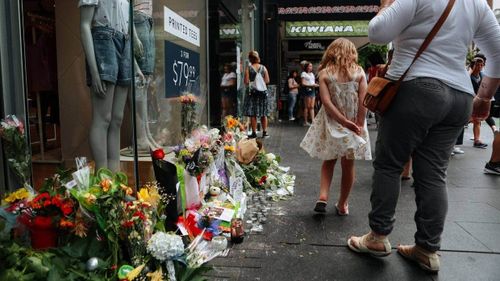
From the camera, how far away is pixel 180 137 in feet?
15.3

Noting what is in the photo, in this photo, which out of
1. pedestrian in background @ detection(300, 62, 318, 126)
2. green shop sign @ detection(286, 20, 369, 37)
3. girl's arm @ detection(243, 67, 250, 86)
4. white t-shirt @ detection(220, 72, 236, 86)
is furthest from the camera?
green shop sign @ detection(286, 20, 369, 37)

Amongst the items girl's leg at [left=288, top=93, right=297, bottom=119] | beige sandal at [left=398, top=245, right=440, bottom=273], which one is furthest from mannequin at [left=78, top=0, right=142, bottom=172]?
girl's leg at [left=288, top=93, right=297, bottom=119]

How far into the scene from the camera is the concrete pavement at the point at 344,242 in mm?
2822

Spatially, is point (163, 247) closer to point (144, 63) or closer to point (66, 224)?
point (66, 224)

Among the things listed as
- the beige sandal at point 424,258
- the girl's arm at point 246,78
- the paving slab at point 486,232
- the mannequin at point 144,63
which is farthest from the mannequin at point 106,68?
the girl's arm at point 246,78

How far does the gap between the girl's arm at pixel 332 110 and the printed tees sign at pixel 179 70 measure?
155 centimetres

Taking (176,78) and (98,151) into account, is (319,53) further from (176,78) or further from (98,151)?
(98,151)

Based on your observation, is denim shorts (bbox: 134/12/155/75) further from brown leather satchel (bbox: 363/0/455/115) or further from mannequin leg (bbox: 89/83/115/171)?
brown leather satchel (bbox: 363/0/455/115)

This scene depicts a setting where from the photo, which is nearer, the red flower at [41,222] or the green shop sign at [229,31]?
the red flower at [41,222]

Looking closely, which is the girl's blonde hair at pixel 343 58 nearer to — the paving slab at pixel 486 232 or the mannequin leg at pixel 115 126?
the paving slab at pixel 486 232

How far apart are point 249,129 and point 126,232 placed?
7634 mm

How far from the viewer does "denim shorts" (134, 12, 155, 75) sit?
370 cm

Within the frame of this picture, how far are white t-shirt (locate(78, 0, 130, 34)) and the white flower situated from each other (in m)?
1.44

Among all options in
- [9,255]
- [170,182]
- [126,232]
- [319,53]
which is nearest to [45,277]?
[9,255]
